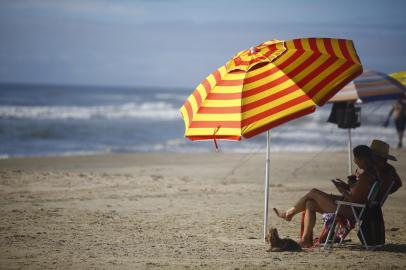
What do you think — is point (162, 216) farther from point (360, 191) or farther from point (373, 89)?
point (373, 89)

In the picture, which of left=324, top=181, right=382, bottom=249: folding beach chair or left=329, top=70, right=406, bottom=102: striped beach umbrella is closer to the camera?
left=324, top=181, right=382, bottom=249: folding beach chair

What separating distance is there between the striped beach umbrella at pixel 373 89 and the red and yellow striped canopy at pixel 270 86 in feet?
7.48

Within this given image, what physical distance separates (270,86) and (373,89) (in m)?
3.12

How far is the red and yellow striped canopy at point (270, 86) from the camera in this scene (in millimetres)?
5309

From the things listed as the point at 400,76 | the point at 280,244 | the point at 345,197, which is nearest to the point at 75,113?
the point at 400,76

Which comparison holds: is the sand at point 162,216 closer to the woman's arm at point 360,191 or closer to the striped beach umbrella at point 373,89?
the woman's arm at point 360,191

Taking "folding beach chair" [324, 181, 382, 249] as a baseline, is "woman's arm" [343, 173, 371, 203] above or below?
above

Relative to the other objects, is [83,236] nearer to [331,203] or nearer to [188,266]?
Answer: [188,266]

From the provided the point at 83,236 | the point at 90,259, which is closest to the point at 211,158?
the point at 83,236

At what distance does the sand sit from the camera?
5.60 meters

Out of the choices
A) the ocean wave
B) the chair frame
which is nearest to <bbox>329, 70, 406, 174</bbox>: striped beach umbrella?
the chair frame

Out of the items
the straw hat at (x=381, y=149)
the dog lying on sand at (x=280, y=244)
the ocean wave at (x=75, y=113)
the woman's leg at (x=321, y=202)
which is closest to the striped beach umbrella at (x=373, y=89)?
the straw hat at (x=381, y=149)

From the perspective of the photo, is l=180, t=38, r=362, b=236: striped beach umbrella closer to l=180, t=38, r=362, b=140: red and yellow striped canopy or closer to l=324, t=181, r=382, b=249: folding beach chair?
l=180, t=38, r=362, b=140: red and yellow striped canopy

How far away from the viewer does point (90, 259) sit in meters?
5.63
